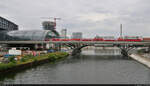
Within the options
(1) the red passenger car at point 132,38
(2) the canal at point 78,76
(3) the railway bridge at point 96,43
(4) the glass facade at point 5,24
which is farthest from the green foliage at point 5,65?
(4) the glass facade at point 5,24

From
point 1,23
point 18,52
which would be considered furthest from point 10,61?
point 1,23

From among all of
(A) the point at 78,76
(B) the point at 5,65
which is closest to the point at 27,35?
(B) the point at 5,65

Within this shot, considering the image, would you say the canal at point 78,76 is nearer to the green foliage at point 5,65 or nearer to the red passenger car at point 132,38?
the green foliage at point 5,65

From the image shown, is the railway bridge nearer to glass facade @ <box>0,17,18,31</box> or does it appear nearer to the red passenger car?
the red passenger car

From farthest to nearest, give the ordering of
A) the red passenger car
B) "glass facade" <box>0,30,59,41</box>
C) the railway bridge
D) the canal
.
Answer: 1. "glass facade" <box>0,30,59,41</box>
2. the red passenger car
3. the railway bridge
4. the canal

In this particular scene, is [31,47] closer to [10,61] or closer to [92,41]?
[92,41]

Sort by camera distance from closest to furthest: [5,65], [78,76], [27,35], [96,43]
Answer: [5,65]
[78,76]
[96,43]
[27,35]

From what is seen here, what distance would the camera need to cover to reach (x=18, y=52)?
177 ft

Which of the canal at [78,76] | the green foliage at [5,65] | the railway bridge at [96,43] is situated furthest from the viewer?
the railway bridge at [96,43]

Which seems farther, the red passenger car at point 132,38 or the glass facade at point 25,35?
the glass facade at point 25,35

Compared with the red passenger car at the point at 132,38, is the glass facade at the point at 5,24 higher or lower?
higher

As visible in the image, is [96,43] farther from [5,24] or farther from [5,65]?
[5,24]

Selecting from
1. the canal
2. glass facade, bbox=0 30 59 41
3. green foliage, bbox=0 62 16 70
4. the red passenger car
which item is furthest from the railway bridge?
green foliage, bbox=0 62 16 70

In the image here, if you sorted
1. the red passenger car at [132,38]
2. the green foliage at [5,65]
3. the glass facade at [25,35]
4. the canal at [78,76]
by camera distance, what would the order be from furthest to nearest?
the glass facade at [25,35], the red passenger car at [132,38], the green foliage at [5,65], the canal at [78,76]
